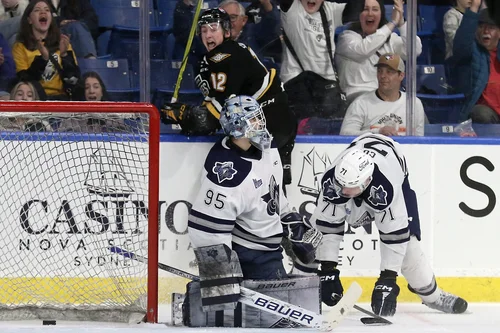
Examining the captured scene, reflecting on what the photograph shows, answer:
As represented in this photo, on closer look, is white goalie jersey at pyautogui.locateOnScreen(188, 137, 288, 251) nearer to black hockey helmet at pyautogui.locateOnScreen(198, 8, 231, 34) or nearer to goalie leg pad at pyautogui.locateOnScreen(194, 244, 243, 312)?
goalie leg pad at pyautogui.locateOnScreen(194, 244, 243, 312)

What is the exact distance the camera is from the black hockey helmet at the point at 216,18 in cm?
508

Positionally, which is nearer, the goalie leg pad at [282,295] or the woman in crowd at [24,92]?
the goalie leg pad at [282,295]

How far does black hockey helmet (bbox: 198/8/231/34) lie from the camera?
16.7ft

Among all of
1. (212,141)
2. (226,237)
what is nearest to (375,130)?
(212,141)

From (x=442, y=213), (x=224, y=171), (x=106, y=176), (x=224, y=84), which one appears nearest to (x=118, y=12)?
(x=224, y=84)

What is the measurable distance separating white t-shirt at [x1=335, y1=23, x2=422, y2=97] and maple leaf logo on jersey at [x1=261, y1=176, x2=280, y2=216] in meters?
0.88

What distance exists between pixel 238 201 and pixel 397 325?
89cm

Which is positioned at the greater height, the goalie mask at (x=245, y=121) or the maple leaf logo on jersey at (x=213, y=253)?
the goalie mask at (x=245, y=121)

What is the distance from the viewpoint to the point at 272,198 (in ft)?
15.6

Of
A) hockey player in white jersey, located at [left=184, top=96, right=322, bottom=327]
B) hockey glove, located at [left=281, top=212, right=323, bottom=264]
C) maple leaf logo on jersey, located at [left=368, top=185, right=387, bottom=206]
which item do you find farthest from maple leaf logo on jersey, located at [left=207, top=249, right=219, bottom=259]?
maple leaf logo on jersey, located at [left=368, top=185, right=387, bottom=206]

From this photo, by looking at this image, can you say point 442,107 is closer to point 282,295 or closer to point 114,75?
point 282,295

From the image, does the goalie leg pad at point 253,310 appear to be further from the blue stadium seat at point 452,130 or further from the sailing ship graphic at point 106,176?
the blue stadium seat at point 452,130

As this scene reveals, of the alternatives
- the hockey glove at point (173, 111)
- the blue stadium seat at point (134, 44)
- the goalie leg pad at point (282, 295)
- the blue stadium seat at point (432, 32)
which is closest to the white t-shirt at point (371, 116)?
the blue stadium seat at point (432, 32)

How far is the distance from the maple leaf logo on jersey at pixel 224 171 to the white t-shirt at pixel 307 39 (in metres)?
0.86
